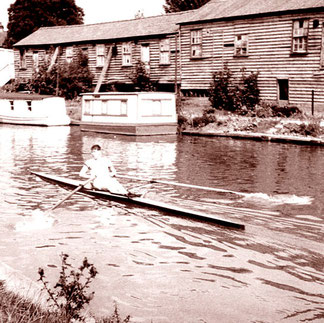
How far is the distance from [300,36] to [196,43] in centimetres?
790

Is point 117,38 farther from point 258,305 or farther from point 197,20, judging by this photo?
point 258,305

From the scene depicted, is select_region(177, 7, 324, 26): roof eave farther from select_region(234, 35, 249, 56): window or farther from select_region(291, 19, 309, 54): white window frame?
select_region(234, 35, 249, 56): window

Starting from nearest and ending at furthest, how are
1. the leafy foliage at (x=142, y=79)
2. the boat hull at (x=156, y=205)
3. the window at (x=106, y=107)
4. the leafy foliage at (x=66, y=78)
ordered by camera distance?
the boat hull at (x=156, y=205) < the window at (x=106, y=107) < the leafy foliage at (x=142, y=79) < the leafy foliage at (x=66, y=78)

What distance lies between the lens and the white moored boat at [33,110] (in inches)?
1492

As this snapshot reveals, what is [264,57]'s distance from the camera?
106 feet

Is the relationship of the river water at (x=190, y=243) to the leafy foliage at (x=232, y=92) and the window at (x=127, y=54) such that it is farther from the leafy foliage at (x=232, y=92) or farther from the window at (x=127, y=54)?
the window at (x=127, y=54)

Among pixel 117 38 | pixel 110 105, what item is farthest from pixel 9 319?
pixel 117 38

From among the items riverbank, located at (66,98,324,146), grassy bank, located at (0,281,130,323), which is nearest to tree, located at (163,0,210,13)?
riverbank, located at (66,98,324,146)

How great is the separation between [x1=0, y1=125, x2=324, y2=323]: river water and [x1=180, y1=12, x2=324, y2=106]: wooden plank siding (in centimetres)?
1264

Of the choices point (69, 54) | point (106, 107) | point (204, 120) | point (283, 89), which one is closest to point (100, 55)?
point (69, 54)

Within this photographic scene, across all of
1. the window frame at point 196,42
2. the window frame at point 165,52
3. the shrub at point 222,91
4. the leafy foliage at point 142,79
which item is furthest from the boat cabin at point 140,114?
the window frame at point 165,52

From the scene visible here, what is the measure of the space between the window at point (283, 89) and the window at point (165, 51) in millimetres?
9457

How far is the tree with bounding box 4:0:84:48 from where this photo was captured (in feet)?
210

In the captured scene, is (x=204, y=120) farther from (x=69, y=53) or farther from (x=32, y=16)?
(x=32, y=16)
